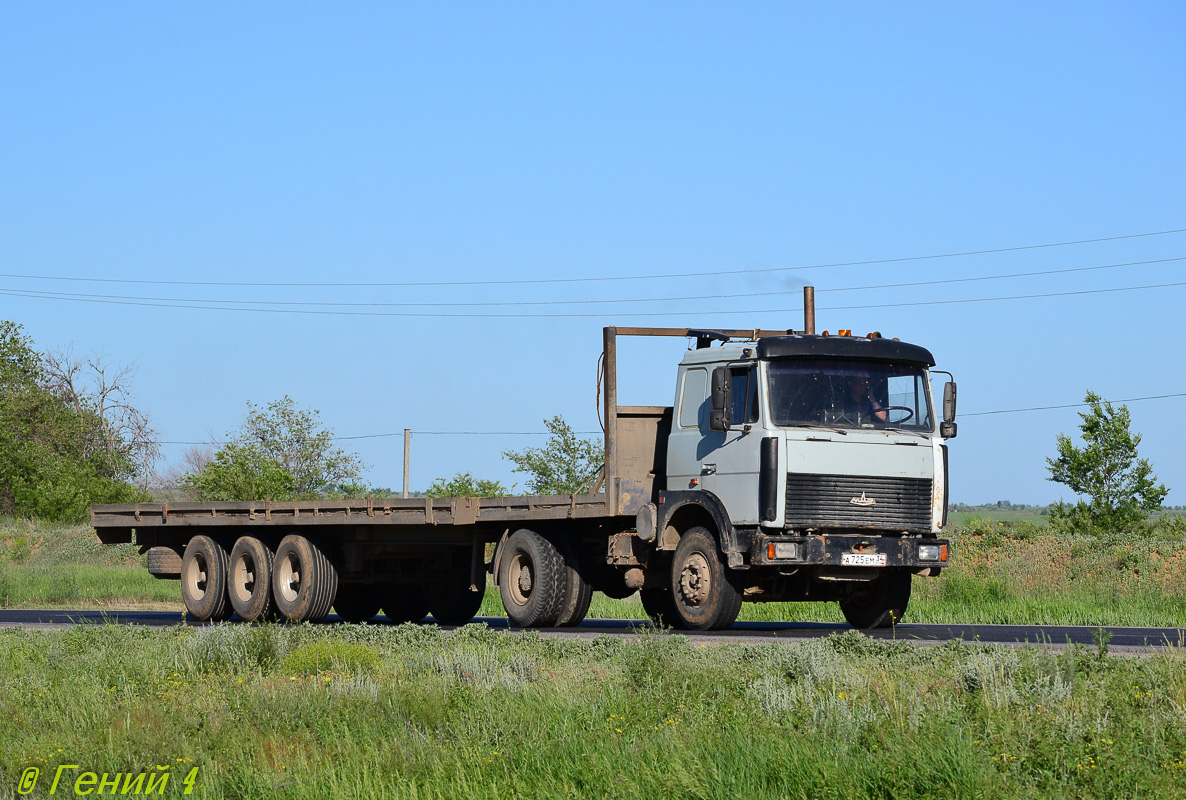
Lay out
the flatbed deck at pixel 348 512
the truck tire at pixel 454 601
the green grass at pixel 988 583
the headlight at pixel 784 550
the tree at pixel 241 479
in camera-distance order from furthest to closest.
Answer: the tree at pixel 241 479 < the green grass at pixel 988 583 < the truck tire at pixel 454 601 < the flatbed deck at pixel 348 512 < the headlight at pixel 784 550

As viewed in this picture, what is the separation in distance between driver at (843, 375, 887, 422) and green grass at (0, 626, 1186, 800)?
3.56 m

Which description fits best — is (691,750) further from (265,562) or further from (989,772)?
(265,562)

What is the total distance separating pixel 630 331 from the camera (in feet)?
53.9

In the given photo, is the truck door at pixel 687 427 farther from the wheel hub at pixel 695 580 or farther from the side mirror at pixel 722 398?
the wheel hub at pixel 695 580

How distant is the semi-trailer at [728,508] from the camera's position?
46.7 ft

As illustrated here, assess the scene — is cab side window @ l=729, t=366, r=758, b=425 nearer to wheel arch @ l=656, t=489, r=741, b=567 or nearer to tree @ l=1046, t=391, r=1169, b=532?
wheel arch @ l=656, t=489, r=741, b=567

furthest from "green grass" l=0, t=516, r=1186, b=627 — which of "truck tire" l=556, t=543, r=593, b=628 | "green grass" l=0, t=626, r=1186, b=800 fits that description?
"green grass" l=0, t=626, r=1186, b=800

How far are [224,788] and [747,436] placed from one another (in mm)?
7905

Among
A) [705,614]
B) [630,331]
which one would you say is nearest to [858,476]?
[705,614]

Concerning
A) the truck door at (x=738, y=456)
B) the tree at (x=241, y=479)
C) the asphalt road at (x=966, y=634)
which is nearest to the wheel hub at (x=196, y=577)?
the asphalt road at (x=966, y=634)

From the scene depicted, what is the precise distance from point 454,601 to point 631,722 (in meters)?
12.1

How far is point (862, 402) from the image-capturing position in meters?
14.7

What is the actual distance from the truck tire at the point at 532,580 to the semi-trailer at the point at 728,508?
24 millimetres

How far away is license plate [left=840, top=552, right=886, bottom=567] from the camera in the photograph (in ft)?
46.5
